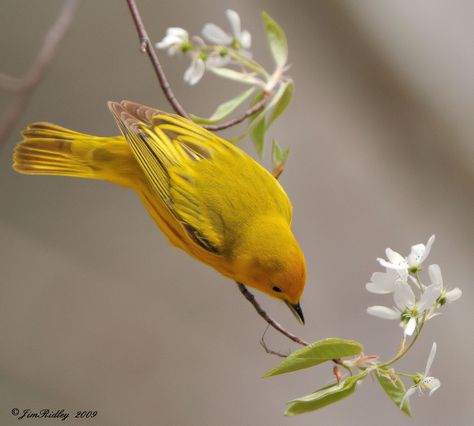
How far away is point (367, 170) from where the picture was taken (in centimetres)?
211

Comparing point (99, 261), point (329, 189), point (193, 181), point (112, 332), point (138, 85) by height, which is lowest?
point (112, 332)

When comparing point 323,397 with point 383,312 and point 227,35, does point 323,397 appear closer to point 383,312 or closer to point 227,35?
point 383,312

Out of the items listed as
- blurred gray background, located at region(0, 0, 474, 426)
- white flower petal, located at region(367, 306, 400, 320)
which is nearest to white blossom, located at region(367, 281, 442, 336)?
white flower petal, located at region(367, 306, 400, 320)

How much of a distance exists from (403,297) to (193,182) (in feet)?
0.78

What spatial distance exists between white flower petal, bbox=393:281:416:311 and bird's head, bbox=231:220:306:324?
9 centimetres

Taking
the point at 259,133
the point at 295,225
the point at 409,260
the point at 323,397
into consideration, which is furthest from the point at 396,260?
the point at 295,225

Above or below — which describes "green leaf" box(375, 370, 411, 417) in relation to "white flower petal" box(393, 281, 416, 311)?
below

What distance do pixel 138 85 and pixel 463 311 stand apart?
132 centimetres

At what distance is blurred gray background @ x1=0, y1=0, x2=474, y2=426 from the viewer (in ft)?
3.37

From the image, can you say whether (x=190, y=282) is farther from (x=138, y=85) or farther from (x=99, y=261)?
(x=138, y=85)

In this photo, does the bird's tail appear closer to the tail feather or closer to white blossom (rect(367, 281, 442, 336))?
the tail feather

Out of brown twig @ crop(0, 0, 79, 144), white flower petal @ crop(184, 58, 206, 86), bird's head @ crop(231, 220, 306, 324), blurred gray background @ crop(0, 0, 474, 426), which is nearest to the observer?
brown twig @ crop(0, 0, 79, 144)

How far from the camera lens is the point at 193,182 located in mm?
→ 638

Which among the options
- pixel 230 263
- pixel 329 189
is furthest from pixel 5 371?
pixel 329 189
